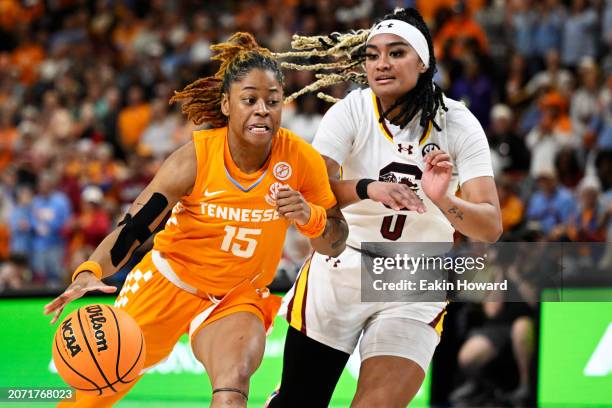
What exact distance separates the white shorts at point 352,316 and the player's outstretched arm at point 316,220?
25 centimetres

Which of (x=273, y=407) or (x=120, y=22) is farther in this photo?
(x=120, y=22)

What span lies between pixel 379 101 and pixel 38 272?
24.7ft

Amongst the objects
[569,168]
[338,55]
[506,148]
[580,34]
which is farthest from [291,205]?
[580,34]

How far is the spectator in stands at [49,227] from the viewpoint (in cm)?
1255

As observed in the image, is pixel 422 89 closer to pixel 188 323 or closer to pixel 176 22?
pixel 188 323

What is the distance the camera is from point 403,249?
5852 millimetres

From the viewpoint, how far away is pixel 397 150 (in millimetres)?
5766

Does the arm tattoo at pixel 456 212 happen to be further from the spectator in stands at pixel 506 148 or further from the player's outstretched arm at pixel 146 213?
the spectator in stands at pixel 506 148

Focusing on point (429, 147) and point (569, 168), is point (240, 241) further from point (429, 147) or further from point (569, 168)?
point (569, 168)

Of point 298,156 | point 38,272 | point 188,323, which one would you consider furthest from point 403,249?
point 38,272

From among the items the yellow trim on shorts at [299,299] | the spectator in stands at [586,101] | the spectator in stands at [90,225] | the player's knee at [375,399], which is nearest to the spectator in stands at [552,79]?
the spectator in stands at [586,101]

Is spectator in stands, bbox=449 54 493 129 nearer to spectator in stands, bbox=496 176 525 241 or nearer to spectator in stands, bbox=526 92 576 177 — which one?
spectator in stands, bbox=526 92 576 177

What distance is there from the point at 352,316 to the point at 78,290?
1.53 m

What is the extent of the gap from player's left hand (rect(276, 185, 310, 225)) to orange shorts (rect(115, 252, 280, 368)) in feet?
2.16
